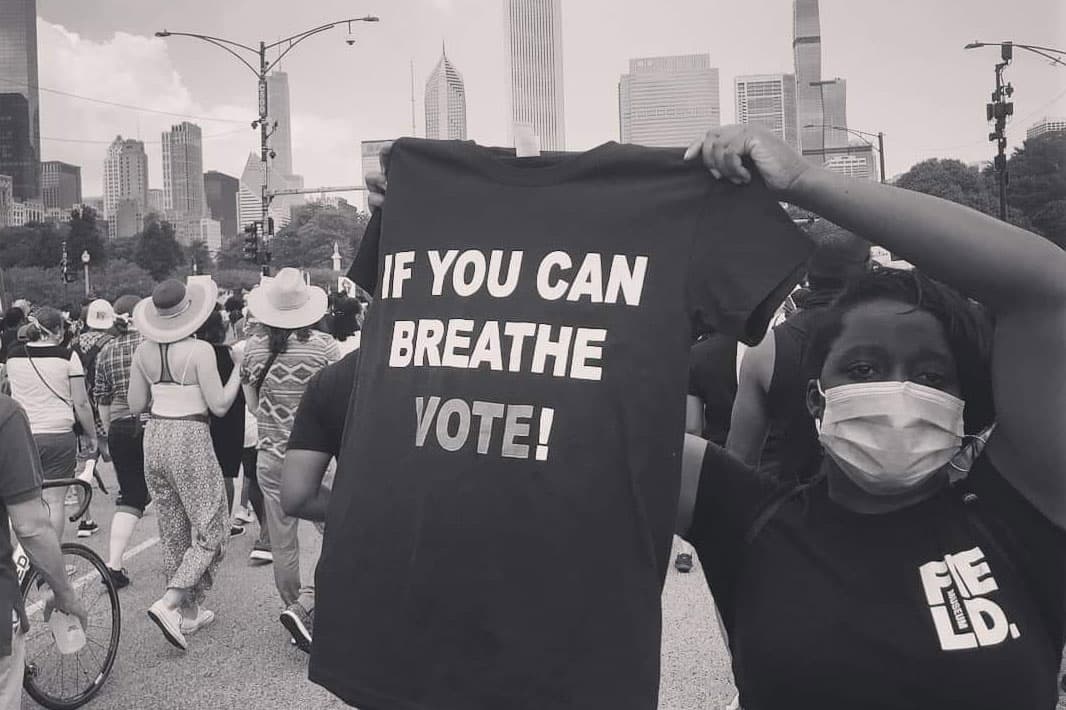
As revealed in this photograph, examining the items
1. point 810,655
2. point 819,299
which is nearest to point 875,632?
point 810,655

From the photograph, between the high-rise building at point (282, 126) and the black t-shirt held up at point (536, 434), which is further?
the high-rise building at point (282, 126)

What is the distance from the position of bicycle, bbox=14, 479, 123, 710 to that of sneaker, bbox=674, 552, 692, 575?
357 centimetres

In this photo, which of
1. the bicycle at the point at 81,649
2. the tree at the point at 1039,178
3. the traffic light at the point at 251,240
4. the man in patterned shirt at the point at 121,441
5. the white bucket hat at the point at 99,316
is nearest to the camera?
the bicycle at the point at 81,649

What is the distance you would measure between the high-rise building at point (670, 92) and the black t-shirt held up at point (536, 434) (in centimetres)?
10879

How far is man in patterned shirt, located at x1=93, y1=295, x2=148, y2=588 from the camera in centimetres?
630

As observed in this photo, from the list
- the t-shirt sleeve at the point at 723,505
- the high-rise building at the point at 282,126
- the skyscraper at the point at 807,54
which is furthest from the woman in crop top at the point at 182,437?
the skyscraper at the point at 807,54

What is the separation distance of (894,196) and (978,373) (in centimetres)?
41

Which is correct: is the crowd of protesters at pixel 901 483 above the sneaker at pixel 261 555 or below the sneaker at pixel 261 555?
above

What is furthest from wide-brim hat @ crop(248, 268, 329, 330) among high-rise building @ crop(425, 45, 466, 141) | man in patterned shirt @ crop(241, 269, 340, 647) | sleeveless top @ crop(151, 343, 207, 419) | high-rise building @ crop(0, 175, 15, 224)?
high-rise building @ crop(425, 45, 466, 141)

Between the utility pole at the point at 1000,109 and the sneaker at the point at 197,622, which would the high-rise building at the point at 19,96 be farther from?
the sneaker at the point at 197,622

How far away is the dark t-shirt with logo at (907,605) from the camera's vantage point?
1615 millimetres

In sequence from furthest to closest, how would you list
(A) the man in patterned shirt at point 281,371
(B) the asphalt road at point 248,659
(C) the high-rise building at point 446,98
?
1. (C) the high-rise building at point 446,98
2. (A) the man in patterned shirt at point 281,371
3. (B) the asphalt road at point 248,659

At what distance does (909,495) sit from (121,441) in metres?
5.80

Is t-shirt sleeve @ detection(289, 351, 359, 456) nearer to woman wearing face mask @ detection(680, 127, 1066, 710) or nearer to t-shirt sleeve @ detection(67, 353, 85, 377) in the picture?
woman wearing face mask @ detection(680, 127, 1066, 710)
